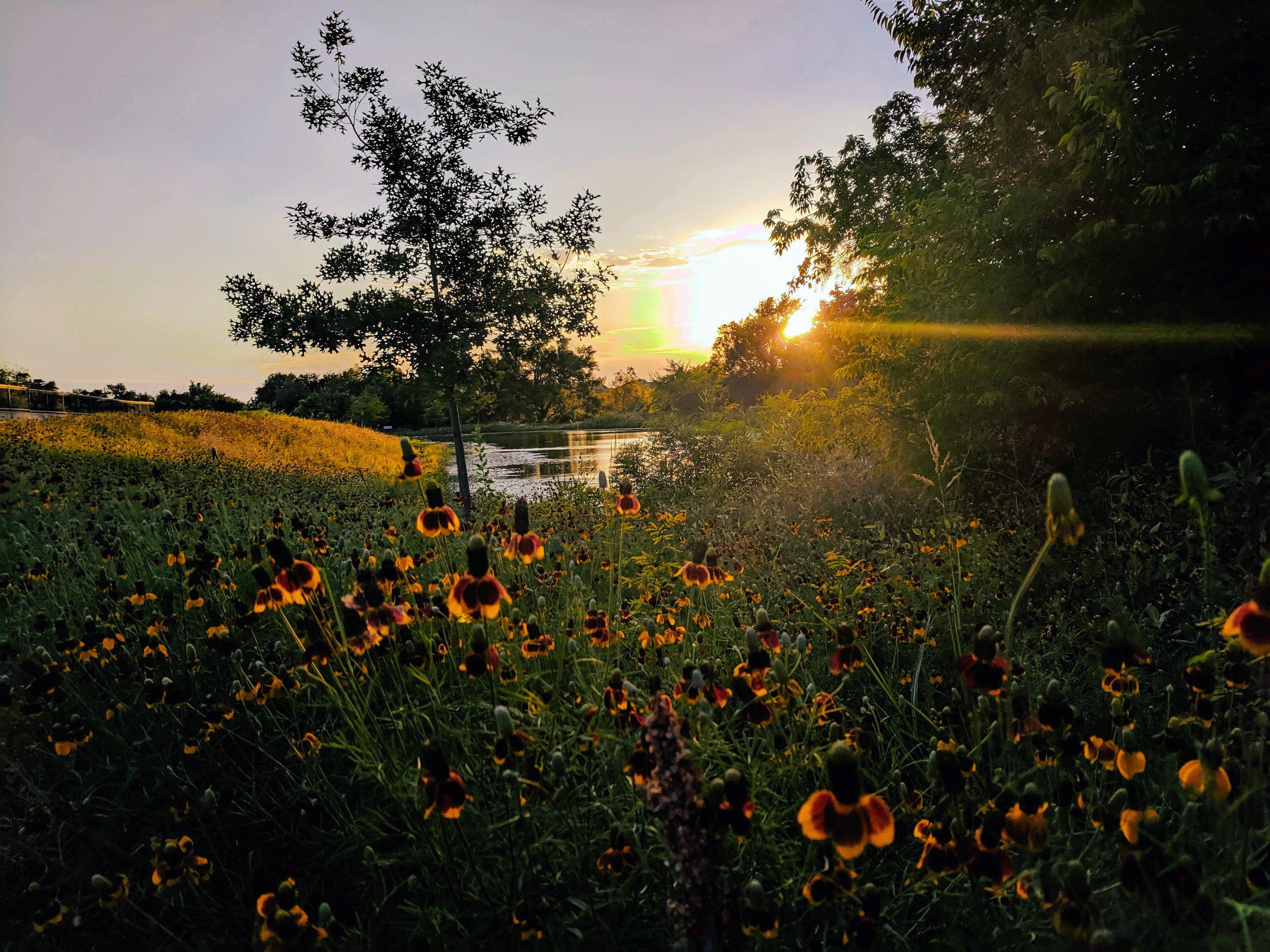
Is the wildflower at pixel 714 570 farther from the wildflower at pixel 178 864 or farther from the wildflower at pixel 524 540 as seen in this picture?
the wildflower at pixel 178 864

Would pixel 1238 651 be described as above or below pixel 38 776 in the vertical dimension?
above

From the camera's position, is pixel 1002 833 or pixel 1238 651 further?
pixel 1238 651

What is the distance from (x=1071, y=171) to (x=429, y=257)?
7.59m

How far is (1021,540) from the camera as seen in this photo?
14.0 ft

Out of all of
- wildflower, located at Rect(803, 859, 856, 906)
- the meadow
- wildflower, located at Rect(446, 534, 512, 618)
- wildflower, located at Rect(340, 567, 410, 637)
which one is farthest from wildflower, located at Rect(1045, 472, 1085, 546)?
wildflower, located at Rect(340, 567, 410, 637)

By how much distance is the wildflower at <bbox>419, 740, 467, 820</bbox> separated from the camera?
4.05 feet

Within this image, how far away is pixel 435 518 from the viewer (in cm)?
183

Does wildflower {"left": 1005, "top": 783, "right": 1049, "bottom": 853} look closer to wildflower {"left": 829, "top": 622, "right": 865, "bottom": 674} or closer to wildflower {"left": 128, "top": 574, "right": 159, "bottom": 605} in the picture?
wildflower {"left": 829, "top": 622, "right": 865, "bottom": 674}

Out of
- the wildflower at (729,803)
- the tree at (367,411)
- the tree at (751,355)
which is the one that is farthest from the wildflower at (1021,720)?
the tree at (751,355)

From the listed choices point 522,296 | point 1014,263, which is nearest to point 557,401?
point 522,296

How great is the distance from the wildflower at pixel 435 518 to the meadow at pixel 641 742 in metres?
0.02

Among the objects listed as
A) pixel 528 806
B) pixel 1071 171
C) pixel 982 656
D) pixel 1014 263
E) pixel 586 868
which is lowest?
pixel 586 868

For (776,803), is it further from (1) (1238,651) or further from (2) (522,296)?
(2) (522,296)

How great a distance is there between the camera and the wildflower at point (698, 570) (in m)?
2.24
